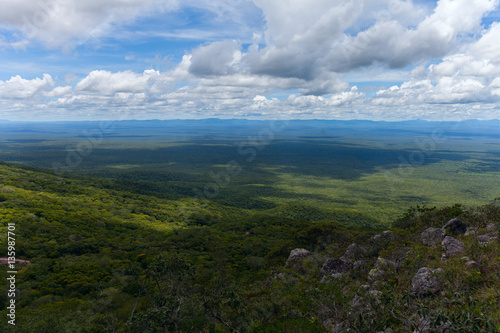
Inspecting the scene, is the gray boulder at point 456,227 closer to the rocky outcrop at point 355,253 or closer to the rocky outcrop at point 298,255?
the rocky outcrop at point 355,253

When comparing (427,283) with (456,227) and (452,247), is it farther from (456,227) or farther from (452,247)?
(456,227)

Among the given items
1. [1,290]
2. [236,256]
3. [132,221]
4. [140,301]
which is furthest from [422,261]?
[132,221]

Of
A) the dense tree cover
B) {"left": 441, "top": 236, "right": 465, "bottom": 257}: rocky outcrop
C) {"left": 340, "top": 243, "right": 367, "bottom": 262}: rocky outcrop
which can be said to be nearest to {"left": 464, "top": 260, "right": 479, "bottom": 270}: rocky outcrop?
the dense tree cover

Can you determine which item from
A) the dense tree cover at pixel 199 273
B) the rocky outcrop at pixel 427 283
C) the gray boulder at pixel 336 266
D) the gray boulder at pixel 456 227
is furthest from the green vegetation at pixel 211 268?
the gray boulder at pixel 336 266

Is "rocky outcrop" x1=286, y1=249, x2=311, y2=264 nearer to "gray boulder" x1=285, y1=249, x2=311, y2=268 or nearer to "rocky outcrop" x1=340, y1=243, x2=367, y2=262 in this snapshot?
"gray boulder" x1=285, y1=249, x2=311, y2=268

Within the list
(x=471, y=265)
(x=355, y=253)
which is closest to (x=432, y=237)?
(x=355, y=253)

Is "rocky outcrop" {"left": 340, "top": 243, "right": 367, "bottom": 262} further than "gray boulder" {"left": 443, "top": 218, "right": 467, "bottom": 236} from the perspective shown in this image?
Yes

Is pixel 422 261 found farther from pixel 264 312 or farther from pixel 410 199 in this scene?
pixel 410 199

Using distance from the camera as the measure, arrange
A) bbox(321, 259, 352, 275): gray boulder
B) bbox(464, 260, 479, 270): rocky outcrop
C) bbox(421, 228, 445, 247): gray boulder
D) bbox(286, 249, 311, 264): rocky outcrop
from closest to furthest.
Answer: bbox(464, 260, 479, 270): rocky outcrop < bbox(421, 228, 445, 247): gray boulder < bbox(321, 259, 352, 275): gray boulder < bbox(286, 249, 311, 264): rocky outcrop
